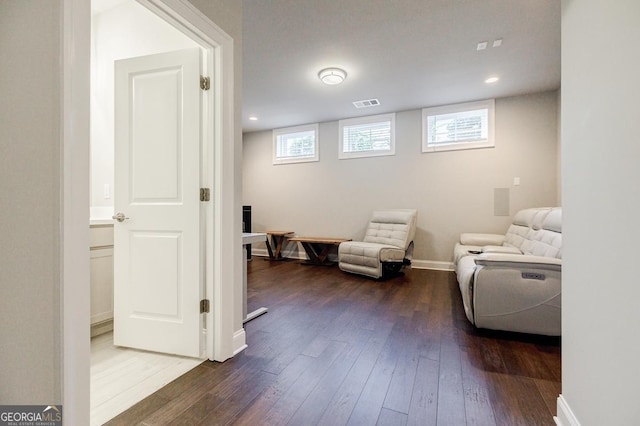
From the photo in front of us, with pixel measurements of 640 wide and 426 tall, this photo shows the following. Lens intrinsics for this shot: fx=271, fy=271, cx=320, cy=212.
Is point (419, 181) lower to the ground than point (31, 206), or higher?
higher

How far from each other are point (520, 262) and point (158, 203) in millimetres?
2519

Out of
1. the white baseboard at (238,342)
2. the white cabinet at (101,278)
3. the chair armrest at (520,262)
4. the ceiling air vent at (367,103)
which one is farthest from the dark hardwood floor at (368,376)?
the ceiling air vent at (367,103)

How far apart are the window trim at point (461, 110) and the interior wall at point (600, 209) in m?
3.30

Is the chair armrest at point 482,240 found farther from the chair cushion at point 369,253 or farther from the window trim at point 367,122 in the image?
the window trim at point 367,122

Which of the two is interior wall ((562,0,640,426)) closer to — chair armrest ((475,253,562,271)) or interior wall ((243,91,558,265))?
chair armrest ((475,253,562,271))

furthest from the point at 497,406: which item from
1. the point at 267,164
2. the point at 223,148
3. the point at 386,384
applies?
the point at 267,164

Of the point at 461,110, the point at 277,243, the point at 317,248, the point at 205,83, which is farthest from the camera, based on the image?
the point at 277,243

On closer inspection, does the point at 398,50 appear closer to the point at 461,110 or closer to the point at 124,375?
the point at 461,110

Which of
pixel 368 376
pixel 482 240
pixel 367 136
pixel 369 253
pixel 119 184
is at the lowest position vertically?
pixel 368 376

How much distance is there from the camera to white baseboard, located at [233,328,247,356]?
1.80 metres

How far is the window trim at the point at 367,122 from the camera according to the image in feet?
15.5

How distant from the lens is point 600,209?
0.90 m

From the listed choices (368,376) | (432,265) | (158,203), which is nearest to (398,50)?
(158,203)

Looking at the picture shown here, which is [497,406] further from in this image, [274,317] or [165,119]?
[165,119]
